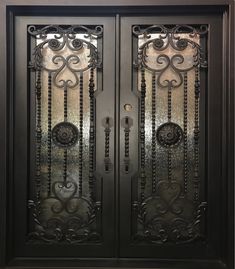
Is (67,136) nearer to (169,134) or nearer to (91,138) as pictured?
(91,138)

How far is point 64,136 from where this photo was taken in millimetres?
1570

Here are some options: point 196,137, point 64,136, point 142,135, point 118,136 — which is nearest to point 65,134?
point 64,136

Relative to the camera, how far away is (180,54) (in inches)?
61.2

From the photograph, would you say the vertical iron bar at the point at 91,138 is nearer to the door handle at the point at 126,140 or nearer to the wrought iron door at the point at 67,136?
the wrought iron door at the point at 67,136

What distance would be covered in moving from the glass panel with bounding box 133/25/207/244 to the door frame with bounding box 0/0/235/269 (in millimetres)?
100

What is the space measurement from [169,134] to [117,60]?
422 millimetres

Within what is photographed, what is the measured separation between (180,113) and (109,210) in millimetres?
563

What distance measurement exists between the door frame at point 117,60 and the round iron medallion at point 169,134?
0.20 metres

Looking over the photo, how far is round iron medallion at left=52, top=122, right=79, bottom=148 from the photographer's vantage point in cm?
157

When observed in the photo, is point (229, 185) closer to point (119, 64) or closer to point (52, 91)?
point (119, 64)

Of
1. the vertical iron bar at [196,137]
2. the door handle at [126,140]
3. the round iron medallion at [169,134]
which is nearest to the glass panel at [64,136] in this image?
the door handle at [126,140]

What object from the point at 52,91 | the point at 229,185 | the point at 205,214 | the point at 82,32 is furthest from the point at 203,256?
the point at 82,32

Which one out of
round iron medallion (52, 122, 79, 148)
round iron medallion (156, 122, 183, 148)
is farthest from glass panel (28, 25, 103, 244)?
round iron medallion (156, 122, 183, 148)

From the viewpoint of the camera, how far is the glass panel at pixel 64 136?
5.12ft
